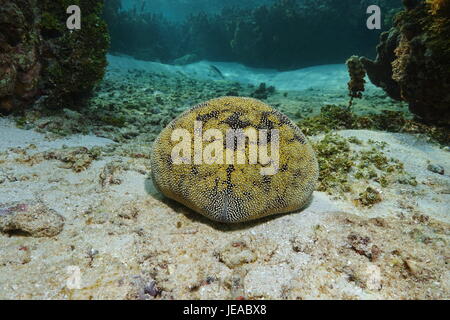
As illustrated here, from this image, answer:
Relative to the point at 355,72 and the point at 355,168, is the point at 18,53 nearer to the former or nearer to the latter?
the point at 355,168

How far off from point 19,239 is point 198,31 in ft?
95.8

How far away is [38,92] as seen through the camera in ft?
22.4

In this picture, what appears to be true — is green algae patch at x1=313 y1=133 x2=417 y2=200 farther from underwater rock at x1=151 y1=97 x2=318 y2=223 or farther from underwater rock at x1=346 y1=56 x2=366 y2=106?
underwater rock at x1=346 y1=56 x2=366 y2=106

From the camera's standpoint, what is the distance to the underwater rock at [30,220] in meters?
2.90

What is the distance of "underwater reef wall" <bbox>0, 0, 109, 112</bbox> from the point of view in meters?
5.70

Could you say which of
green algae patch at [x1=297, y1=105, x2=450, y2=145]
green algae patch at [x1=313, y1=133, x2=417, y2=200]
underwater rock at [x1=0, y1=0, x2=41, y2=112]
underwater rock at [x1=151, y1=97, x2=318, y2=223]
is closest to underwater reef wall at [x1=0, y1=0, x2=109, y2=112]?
underwater rock at [x1=0, y1=0, x2=41, y2=112]

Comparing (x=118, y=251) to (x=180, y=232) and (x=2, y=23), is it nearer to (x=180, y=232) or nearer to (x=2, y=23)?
(x=180, y=232)

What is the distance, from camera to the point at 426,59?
5.91 m

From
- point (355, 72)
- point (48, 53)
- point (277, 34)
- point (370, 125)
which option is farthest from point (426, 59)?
point (277, 34)

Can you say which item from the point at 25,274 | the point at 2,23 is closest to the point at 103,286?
the point at 25,274

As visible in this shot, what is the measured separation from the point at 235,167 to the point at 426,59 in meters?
5.37

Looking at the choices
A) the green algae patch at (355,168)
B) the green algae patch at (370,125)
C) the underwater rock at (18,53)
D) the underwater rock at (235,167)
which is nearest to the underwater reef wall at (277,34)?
the green algae patch at (370,125)

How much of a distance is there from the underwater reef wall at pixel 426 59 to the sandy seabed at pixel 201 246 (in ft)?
9.01

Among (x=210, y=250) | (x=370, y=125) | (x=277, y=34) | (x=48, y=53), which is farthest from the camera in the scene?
(x=277, y=34)
